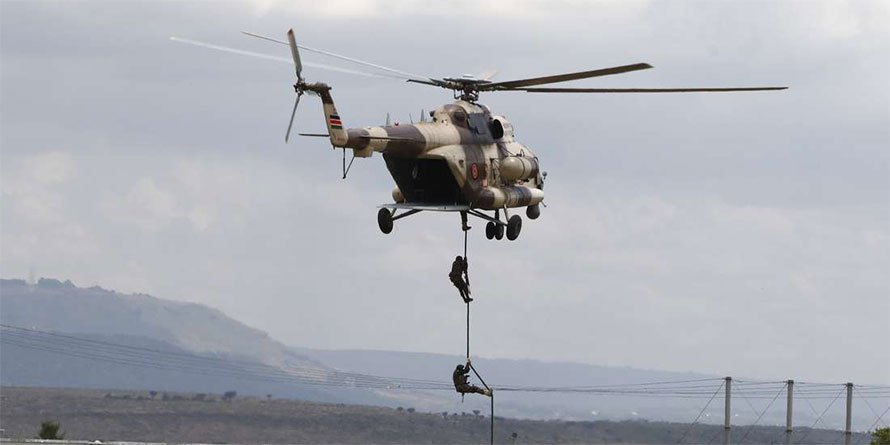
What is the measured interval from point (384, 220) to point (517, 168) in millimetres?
6743

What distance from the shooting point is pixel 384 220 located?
57.8 m

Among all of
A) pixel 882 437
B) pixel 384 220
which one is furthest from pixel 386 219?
pixel 882 437

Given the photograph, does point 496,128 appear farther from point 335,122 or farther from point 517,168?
point 335,122

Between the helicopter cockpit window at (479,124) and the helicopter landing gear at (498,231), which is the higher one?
the helicopter cockpit window at (479,124)

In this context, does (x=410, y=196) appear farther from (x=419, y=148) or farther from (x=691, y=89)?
(x=691, y=89)

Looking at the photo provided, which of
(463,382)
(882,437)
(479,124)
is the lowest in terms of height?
(882,437)

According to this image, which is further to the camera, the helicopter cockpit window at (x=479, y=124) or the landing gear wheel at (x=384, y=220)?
the helicopter cockpit window at (x=479, y=124)

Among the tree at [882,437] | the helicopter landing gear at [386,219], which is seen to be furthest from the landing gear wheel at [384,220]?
the tree at [882,437]

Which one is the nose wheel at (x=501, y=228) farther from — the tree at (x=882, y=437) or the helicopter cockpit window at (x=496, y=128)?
the tree at (x=882, y=437)

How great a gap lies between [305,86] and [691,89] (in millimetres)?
12420

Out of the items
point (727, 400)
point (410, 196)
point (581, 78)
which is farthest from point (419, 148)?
point (727, 400)

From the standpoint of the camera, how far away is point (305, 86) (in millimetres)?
53531

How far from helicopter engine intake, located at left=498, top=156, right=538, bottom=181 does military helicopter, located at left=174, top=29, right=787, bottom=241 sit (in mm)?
36

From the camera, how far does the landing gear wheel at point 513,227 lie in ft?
201
